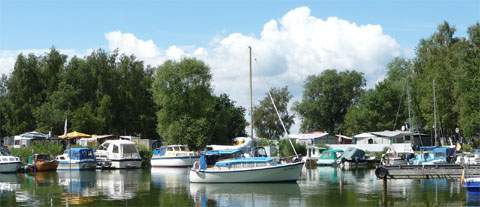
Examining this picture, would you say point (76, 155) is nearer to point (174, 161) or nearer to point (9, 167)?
point (9, 167)

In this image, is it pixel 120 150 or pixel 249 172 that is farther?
pixel 120 150

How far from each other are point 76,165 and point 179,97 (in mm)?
27310

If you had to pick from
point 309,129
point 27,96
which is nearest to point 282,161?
point 27,96

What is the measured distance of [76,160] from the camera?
71.6m

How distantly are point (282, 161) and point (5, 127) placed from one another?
206 ft

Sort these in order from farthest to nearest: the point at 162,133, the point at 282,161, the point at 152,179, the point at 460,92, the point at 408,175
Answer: the point at 162,133 → the point at 460,92 → the point at 152,179 → the point at 282,161 → the point at 408,175

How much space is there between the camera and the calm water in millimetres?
38062

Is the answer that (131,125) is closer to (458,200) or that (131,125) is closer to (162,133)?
(162,133)

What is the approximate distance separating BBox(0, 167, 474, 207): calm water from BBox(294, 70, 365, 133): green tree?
77.0m

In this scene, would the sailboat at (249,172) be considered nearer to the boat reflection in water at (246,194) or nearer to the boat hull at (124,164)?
the boat reflection in water at (246,194)

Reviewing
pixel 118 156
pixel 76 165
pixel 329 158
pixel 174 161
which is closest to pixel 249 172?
pixel 76 165

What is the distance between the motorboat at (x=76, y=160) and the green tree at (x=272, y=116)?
228 ft

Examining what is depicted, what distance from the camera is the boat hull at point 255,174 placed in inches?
1997

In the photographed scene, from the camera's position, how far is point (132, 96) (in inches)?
4247
